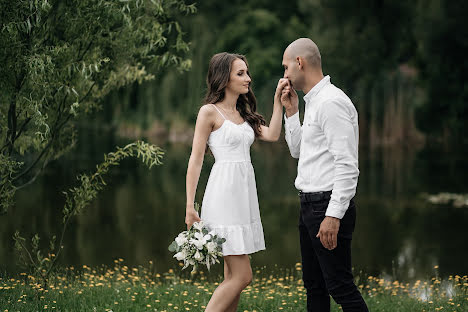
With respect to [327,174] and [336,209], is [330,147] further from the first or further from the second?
[336,209]

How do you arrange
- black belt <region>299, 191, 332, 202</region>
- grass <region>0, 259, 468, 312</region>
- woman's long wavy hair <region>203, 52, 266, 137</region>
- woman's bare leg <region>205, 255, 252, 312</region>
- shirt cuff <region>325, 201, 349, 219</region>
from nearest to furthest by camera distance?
shirt cuff <region>325, 201, 349, 219</region>, black belt <region>299, 191, 332, 202</region>, woman's bare leg <region>205, 255, 252, 312</region>, woman's long wavy hair <region>203, 52, 266, 137</region>, grass <region>0, 259, 468, 312</region>

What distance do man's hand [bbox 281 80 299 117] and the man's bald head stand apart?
241mm

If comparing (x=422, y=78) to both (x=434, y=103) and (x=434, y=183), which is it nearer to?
(x=434, y=103)

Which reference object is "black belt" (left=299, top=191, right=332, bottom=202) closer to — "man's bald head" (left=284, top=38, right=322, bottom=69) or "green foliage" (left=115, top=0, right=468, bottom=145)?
"man's bald head" (left=284, top=38, right=322, bottom=69)

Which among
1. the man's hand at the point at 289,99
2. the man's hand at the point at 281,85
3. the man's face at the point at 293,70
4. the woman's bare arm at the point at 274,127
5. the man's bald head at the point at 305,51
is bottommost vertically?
the woman's bare arm at the point at 274,127

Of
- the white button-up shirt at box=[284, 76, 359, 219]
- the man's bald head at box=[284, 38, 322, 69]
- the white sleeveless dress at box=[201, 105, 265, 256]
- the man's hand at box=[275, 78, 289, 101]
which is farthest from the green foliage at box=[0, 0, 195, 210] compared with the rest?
the white button-up shirt at box=[284, 76, 359, 219]

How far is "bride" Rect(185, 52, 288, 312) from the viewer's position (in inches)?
173

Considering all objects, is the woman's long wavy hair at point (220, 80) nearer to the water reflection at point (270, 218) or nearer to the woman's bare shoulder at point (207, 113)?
the woman's bare shoulder at point (207, 113)

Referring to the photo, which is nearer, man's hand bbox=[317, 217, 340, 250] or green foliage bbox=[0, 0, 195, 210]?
man's hand bbox=[317, 217, 340, 250]

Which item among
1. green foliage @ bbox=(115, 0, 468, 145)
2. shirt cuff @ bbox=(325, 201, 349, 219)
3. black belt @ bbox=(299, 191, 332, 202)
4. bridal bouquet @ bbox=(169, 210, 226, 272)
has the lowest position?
bridal bouquet @ bbox=(169, 210, 226, 272)

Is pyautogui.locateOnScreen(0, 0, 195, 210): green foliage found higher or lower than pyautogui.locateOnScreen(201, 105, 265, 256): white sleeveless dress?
higher

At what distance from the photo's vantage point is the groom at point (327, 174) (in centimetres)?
383

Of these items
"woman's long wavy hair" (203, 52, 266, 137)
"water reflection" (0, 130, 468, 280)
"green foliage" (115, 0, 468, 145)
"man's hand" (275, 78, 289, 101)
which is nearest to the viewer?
"man's hand" (275, 78, 289, 101)

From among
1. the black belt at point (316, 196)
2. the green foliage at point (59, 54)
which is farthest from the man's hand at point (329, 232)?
the green foliage at point (59, 54)
